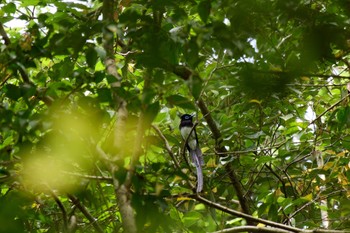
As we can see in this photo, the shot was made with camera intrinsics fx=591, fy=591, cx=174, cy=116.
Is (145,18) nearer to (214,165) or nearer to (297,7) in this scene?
(297,7)

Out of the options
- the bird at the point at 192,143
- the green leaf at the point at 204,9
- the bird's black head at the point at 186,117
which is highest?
the bird's black head at the point at 186,117

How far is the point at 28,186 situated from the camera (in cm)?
232

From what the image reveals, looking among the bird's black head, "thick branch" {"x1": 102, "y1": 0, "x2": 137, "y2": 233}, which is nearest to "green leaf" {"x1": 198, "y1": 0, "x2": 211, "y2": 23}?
"thick branch" {"x1": 102, "y1": 0, "x2": 137, "y2": 233}

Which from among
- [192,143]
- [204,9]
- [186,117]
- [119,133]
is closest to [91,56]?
[119,133]

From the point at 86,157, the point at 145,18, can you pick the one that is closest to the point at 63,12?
the point at 145,18

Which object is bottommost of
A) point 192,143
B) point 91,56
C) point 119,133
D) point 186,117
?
point 119,133

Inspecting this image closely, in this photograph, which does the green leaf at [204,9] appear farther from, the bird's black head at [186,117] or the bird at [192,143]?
the bird's black head at [186,117]

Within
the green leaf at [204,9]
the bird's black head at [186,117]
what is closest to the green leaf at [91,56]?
the green leaf at [204,9]

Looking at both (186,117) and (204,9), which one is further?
(186,117)

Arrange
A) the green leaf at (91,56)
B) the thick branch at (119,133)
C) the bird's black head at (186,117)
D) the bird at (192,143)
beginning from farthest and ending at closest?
the bird's black head at (186,117) → the bird at (192,143) → the green leaf at (91,56) → the thick branch at (119,133)

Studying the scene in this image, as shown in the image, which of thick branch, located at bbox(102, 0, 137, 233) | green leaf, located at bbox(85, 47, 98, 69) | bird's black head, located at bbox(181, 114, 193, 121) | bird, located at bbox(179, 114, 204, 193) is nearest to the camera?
thick branch, located at bbox(102, 0, 137, 233)

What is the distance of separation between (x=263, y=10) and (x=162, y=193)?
2.26 ft

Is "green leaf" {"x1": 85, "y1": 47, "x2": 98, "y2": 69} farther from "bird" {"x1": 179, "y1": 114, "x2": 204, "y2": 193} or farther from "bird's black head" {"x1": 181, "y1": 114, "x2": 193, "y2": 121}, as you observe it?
"bird's black head" {"x1": 181, "y1": 114, "x2": 193, "y2": 121}

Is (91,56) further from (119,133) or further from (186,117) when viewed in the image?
(186,117)
